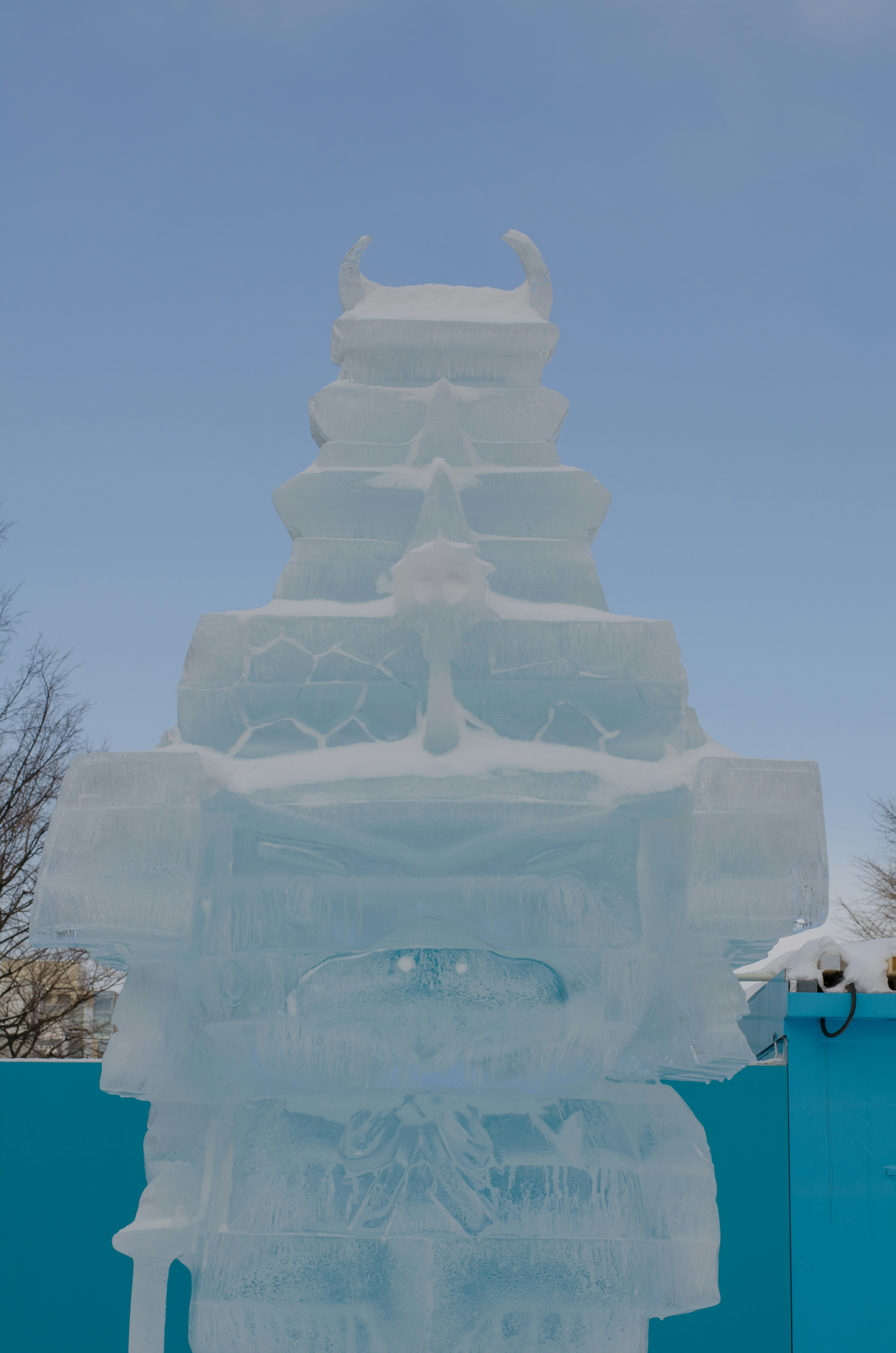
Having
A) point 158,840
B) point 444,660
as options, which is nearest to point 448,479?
point 444,660

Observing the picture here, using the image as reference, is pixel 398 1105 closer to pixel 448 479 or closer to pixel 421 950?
pixel 421 950

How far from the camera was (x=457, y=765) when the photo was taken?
2.60 meters

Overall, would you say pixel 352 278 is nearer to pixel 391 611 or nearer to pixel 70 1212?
pixel 391 611

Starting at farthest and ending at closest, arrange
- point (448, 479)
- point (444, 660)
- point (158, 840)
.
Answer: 1. point (448, 479)
2. point (444, 660)
3. point (158, 840)

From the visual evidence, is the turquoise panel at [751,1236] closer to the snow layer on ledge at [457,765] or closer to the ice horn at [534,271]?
→ the snow layer on ledge at [457,765]

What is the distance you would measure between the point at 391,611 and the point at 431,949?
771 millimetres

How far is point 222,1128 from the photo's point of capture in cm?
282

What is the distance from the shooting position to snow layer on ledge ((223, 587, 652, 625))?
2.79m

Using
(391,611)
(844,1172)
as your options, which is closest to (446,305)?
(391,611)

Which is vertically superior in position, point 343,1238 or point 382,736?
point 382,736

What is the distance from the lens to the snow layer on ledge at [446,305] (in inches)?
128

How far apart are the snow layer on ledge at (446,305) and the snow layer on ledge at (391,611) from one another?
83 cm

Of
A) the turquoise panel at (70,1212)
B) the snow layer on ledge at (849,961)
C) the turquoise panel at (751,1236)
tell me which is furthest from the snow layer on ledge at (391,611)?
the turquoise panel at (70,1212)

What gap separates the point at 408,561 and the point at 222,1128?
1396mm
